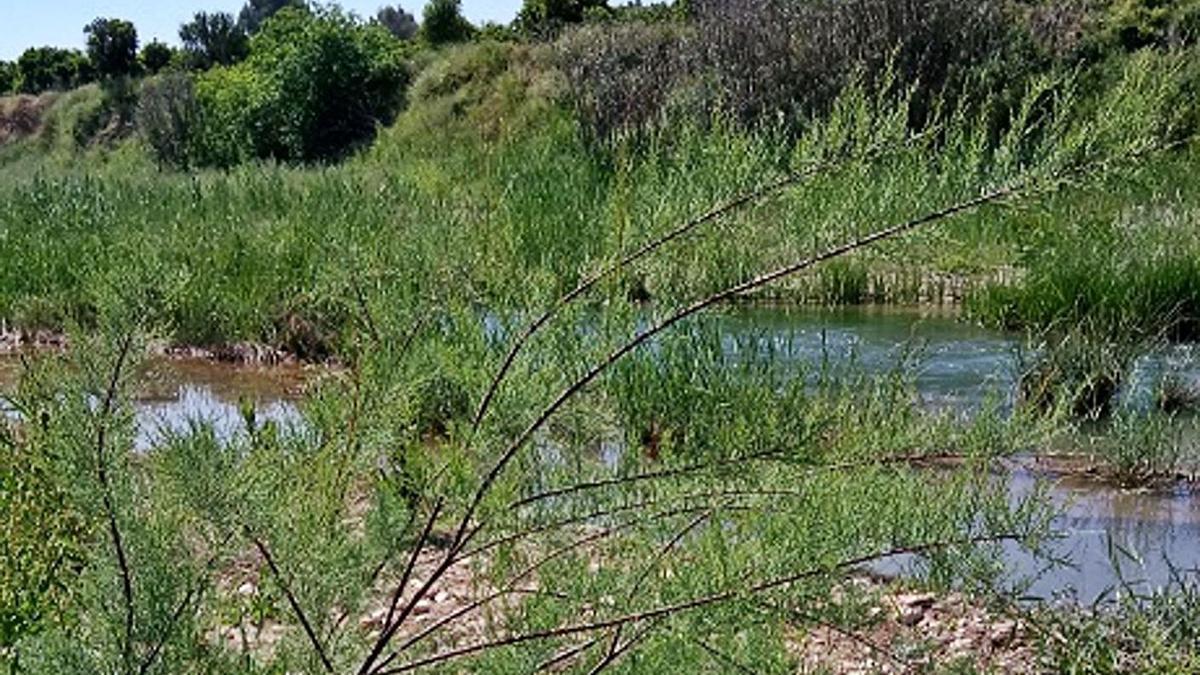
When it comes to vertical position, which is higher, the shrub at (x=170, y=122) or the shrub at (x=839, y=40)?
Answer: the shrub at (x=839, y=40)

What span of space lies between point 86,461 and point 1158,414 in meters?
6.26

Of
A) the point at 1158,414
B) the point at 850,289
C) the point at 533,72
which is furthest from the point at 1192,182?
the point at 533,72

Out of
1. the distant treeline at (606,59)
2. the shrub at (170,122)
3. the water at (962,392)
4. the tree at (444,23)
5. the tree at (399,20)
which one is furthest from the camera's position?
the tree at (399,20)

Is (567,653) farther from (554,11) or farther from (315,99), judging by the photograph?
(554,11)

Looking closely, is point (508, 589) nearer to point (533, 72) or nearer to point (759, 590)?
point (759, 590)

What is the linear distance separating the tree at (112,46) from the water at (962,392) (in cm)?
3387

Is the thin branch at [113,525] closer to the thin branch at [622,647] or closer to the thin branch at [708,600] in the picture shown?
the thin branch at [708,600]

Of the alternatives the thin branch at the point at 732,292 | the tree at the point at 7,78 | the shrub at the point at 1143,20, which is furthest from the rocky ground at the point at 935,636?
the tree at the point at 7,78

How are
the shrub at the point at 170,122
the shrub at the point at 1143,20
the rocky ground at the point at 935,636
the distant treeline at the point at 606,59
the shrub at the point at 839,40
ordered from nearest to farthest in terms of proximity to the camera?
the rocky ground at the point at 935,636
the distant treeline at the point at 606,59
the shrub at the point at 839,40
the shrub at the point at 1143,20
the shrub at the point at 170,122

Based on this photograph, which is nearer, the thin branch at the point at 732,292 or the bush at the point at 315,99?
the thin branch at the point at 732,292

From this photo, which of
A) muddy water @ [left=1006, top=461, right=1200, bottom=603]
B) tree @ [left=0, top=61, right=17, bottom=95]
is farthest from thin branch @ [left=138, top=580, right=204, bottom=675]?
tree @ [left=0, top=61, right=17, bottom=95]

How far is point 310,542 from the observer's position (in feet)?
7.39

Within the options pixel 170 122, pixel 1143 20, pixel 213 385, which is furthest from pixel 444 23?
pixel 213 385

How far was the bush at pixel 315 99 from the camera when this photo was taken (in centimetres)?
2839
